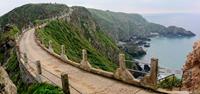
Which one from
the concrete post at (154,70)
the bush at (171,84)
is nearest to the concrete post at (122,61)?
the concrete post at (154,70)

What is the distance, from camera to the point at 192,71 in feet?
57.5

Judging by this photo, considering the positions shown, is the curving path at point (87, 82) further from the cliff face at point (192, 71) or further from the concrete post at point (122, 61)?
the cliff face at point (192, 71)

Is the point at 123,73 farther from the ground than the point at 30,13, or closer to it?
farther from the ground

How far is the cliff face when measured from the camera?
55.9 ft

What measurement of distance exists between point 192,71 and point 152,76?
2475 millimetres

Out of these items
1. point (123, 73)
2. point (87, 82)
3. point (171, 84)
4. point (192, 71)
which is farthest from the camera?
point (87, 82)

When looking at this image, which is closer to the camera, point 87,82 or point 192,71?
point 192,71

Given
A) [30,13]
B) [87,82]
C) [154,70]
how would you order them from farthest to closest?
1. [30,13]
2. [87,82]
3. [154,70]

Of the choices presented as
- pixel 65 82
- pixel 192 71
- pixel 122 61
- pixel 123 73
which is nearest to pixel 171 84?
pixel 123 73

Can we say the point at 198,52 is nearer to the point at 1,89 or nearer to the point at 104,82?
the point at 104,82

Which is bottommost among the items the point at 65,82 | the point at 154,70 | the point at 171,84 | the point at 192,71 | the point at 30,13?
the point at 30,13

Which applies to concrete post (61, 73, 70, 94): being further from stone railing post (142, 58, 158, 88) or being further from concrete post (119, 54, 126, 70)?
stone railing post (142, 58, 158, 88)

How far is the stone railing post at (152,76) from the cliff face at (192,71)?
1.58 m

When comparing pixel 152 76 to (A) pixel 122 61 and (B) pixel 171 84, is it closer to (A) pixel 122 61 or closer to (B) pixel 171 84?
(A) pixel 122 61
